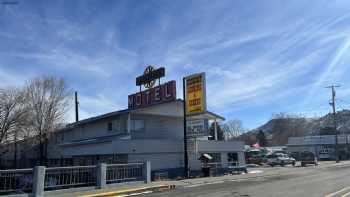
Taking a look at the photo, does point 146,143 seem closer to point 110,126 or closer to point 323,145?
point 110,126

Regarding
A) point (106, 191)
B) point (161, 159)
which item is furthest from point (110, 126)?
point (106, 191)

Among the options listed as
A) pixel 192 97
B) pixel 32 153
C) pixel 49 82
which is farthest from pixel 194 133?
pixel 32 153

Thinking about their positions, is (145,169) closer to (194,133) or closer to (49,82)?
(194,133)

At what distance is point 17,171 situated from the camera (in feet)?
59.6

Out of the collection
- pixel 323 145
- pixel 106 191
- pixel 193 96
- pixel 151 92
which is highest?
pixel 151 92

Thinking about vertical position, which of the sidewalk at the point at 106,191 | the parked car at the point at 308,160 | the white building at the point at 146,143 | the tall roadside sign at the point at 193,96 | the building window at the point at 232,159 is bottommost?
the sidewalk at the point at 106,191

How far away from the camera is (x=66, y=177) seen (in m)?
20.7

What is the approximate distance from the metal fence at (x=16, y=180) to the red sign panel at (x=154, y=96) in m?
18.3

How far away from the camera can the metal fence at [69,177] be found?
19.9 m

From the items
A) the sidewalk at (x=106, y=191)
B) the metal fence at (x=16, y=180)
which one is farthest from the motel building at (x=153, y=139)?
the metal fence at (x=16, y=180)

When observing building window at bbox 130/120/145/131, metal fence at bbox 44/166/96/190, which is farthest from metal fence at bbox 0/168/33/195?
building window at bbox 130/120/145/131

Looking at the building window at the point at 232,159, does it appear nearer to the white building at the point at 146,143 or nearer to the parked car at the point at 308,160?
the white building at the point at 146,143

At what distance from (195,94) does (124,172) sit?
12.2 m

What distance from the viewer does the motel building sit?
32625 millimetres
